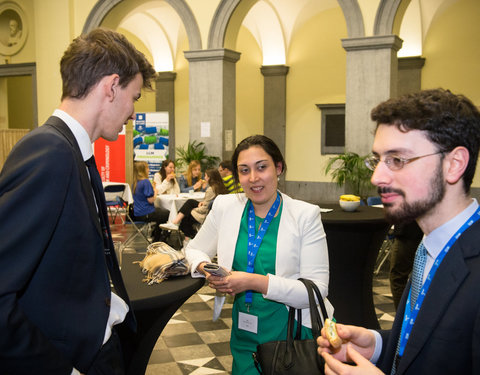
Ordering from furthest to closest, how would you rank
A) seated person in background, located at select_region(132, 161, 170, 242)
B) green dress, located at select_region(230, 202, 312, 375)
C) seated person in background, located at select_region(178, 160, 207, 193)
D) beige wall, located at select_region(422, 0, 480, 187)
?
1. beige wall, located at select_region(422, 0, 480, 187)
2. seated person in background, located at select_region(178, 160, 207, 193)
3. seated person in background, located at select_region(132, 161, 170, 242)
4. green dress, located at select_region(230, 202, 312, 375)

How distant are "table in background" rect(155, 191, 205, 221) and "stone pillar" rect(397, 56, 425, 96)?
6.26 m

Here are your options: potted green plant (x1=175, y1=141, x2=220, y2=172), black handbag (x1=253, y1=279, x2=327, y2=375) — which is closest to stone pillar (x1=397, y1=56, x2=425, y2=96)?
potted green plant (x1=175, y1=141, x2=220, y2=172)

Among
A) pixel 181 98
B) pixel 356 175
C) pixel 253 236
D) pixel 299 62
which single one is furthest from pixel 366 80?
pixel 181 98

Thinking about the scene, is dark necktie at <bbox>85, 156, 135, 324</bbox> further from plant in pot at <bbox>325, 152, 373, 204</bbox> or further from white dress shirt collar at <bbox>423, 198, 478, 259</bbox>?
plant in pot at <bbox>325, 152, 373, 204</bbox>

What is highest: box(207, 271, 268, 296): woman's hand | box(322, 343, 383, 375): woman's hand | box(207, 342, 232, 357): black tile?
box(322, 343, 383, 375): woman's hand

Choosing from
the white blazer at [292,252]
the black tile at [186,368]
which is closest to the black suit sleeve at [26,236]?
the white blazer at [292,252]

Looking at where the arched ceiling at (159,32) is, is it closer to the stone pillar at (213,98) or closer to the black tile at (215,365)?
the stone pillar at (213,98)

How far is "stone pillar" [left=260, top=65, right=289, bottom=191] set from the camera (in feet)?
49.3

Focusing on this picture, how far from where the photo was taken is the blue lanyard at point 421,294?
143 centimetres

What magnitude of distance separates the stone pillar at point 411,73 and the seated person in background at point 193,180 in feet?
18.4

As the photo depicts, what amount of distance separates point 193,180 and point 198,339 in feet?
18.4

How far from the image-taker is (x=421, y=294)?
147cm

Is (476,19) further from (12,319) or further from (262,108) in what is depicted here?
(12,319)

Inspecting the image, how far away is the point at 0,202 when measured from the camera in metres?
1.33
